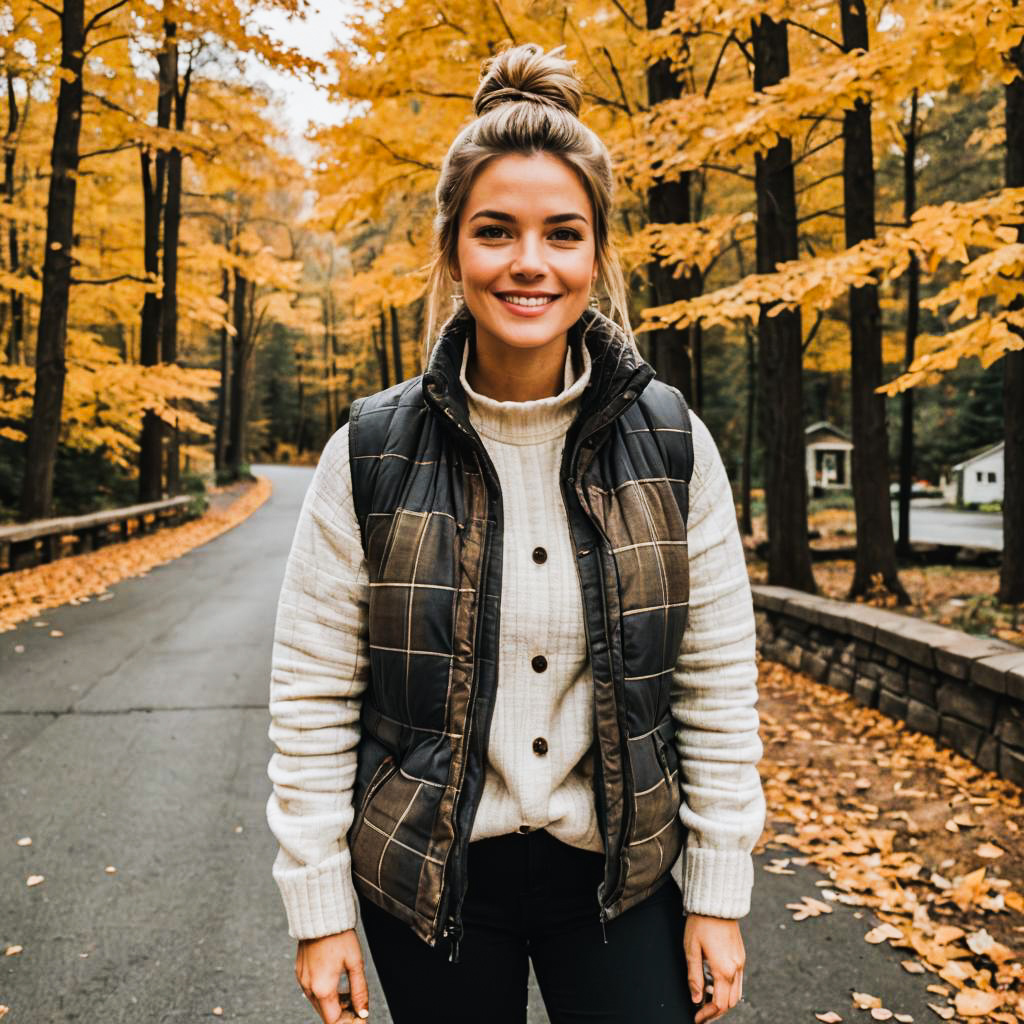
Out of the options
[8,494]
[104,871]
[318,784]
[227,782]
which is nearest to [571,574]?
[318,784]

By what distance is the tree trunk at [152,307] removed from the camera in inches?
704

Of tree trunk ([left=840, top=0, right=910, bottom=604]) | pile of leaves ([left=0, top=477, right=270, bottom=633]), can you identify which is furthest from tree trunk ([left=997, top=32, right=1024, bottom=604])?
pile of leaves ([left=0, top=477, right=270, bottom=633])

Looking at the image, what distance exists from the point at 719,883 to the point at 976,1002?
214 centimetres

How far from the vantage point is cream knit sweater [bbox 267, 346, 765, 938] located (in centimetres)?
157

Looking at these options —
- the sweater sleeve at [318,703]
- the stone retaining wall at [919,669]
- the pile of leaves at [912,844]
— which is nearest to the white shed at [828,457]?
the stone retaining wall at [919,669]

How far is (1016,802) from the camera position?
4555mm

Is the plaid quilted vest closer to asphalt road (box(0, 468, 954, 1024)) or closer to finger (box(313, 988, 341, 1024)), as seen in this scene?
finger (box(313, 988, 341, 1024))

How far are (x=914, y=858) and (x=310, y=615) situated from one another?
12.3 ft

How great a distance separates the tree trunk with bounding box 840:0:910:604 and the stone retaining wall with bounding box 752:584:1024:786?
1.78m

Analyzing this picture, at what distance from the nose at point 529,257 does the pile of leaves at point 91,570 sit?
8.34m

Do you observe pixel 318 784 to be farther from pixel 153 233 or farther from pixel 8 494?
pixel 153 233

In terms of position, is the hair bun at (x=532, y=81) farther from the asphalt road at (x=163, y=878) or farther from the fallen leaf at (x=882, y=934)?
the fallen leaf at (x=882, y=934)

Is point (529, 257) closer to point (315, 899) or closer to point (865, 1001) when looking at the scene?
point (315, 899)

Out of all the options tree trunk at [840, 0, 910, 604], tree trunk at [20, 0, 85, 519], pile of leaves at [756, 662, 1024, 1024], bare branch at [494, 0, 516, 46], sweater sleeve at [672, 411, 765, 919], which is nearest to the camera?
sweater sleeve at [672, 411, 765, 919]
